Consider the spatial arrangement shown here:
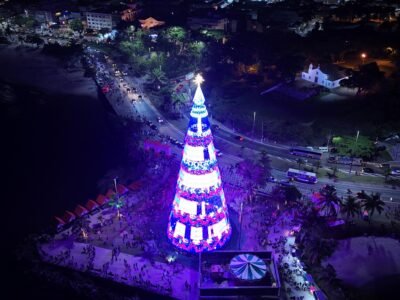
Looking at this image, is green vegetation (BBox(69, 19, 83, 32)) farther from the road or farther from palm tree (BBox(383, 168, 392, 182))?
palm tree (BBox(383, 168, 392, 182))

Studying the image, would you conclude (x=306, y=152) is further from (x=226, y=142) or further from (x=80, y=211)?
(x=80, y=211)

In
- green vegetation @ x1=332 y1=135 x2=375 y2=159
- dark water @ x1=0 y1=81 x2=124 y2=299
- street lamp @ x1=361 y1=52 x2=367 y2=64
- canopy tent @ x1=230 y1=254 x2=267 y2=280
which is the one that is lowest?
dark water @ x1=0 y1=81 x2=124 y2=299

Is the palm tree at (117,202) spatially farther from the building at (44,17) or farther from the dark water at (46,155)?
the building at (44,17)

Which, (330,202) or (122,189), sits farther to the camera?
(122,189)

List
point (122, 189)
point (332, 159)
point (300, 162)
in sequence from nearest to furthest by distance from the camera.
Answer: point (122, 189) < point (300, 162) < point (332, 159)

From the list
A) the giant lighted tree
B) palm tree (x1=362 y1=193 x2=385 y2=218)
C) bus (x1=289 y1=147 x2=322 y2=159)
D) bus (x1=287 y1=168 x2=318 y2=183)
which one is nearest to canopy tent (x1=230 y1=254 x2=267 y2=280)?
the giant lighted tree

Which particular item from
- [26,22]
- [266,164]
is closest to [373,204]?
[266,164]

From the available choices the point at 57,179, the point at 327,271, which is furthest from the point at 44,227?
the point at 327,271
